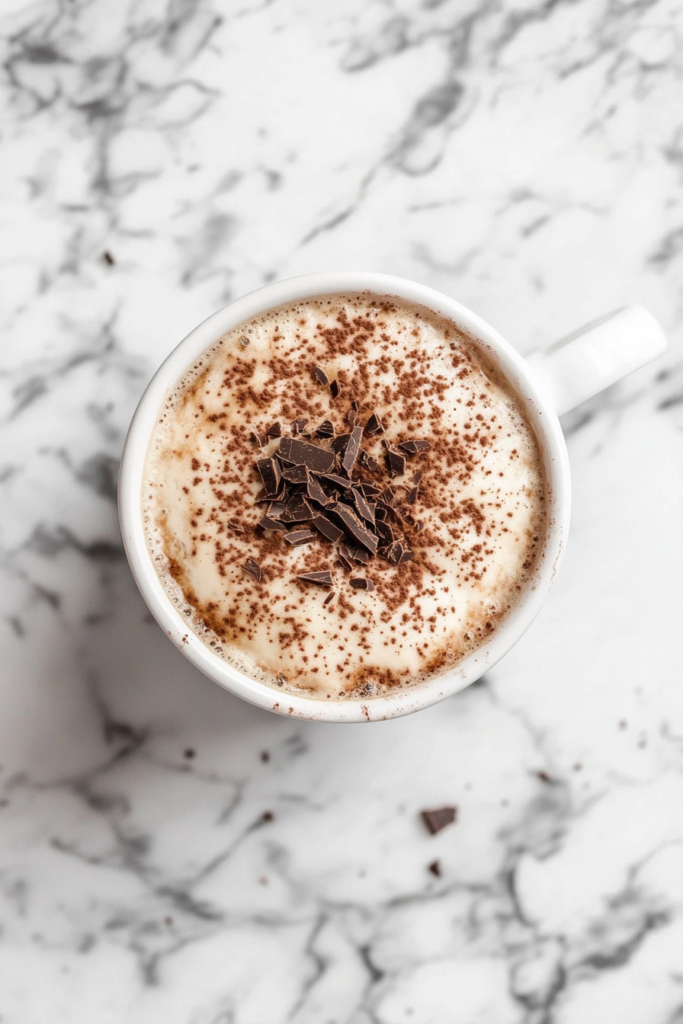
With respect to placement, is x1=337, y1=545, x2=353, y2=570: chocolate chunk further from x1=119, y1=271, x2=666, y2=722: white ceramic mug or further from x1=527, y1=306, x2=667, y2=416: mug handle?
x1=527, y1=306, x2=667, y2=416: mug handle

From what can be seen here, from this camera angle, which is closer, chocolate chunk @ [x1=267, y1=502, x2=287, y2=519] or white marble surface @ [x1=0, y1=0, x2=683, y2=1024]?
chocolate chunk @ [x1=267, y1=502, x2=287, y2=519]

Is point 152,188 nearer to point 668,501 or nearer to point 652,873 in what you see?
point 668,501

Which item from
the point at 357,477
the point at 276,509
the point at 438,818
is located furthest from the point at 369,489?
the point at 438,818

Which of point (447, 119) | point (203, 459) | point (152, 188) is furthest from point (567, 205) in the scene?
point (203, 459)

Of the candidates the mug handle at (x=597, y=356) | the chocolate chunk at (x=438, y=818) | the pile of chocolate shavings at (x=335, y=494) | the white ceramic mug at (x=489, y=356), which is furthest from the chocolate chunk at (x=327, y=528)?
the chocolate chunk at (x=438, y=818)

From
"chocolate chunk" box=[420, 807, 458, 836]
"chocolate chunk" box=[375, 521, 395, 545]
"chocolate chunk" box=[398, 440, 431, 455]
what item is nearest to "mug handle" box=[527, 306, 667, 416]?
"chocolate chunk" box=[398, 440, 431, 455]

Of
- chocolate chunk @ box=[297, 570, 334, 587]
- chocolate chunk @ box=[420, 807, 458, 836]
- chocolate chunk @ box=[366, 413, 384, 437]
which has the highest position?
chocolate chunk @ box=[366, 413, 384, 437]

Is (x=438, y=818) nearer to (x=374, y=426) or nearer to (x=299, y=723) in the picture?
(x=299, y=723)
